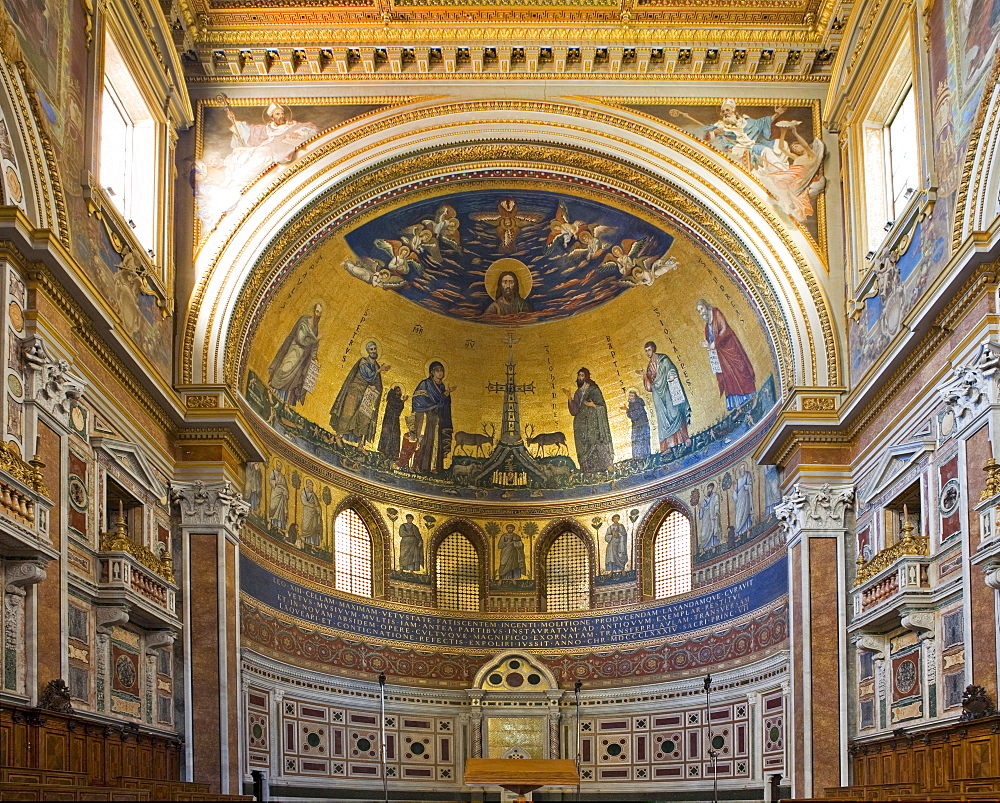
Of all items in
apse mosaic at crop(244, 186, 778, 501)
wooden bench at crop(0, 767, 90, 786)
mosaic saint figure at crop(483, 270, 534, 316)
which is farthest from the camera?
mosaic saint figure at crop(483, 270, 534, 316)

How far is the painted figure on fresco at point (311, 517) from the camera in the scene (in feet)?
110

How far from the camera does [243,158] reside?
98.7 ft

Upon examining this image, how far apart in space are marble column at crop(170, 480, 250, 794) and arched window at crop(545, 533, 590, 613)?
11.9 metres

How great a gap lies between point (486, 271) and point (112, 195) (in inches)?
500

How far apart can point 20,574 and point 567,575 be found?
2132 centimetres

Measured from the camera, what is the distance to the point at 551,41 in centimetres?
3005

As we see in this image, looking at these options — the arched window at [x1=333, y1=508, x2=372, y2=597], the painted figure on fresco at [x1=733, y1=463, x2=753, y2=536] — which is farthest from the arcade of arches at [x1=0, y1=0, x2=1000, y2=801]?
the painted figure on fresco at [x1=733, y1=463, x2=753, y2=536]

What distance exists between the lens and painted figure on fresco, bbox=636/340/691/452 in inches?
1390

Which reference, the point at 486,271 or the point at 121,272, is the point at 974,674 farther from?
the point at 486,271

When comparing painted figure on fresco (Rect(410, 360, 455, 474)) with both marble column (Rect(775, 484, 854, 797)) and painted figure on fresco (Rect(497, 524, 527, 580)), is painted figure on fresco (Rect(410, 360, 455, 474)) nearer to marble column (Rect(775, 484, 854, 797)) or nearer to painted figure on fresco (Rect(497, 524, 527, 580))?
painted figure on fresco (Rect(497, 524, 527, 580))

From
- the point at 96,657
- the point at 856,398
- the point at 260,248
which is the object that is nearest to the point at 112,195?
the point at 260,248

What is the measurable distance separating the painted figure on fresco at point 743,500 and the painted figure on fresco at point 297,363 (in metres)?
11.0

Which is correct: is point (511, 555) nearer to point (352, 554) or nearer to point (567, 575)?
point (567, 575)

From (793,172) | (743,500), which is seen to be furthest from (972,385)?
(743,500)
